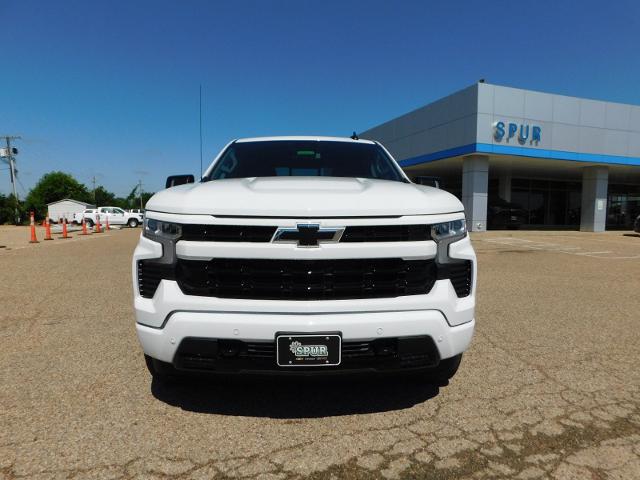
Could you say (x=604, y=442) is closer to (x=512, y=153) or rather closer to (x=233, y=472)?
(x=233, y=472)

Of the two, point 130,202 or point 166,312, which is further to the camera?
point 130,202

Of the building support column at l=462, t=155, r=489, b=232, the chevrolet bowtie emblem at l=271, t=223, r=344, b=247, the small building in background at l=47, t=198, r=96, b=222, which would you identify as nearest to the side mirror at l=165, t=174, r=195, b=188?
the chevrolet bowtie emblem at l=271, t=223, r=344, b=247

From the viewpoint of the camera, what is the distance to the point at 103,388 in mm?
2861

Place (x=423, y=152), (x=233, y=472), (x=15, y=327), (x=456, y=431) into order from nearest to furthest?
1. (x=233, y=472)
2. (x=456, y=431)
3. (x=15, y=327)
4. (x=423, y=152)

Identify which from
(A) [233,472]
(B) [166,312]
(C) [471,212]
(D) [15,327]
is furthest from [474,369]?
(C) [471,212]

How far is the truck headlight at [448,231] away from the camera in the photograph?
7.57 feet

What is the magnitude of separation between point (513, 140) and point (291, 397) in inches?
780

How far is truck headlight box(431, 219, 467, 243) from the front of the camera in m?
2.31

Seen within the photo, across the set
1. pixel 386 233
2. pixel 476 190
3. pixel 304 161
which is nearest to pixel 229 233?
pixel 386 233

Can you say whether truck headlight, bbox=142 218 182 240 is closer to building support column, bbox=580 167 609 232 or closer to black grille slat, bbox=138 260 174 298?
black grille slat, bbox=138 260 174 298

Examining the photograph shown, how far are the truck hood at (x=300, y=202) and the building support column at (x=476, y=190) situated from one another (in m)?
18.7

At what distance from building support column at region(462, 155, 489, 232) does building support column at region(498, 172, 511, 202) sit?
8.94 m

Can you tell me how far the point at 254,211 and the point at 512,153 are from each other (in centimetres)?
1995

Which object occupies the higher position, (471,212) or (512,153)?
(512,153)
